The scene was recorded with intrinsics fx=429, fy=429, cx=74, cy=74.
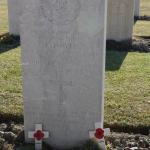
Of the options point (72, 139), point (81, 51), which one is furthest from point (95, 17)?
point (72, 139)

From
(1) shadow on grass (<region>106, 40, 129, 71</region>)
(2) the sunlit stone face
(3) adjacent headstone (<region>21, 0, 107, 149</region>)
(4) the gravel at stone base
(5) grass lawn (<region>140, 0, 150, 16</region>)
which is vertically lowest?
(5) grass lawn (<region>140, 0, 150, 16</region>)

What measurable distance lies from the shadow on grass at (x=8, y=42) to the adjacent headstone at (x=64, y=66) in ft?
19.0

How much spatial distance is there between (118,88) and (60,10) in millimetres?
3117

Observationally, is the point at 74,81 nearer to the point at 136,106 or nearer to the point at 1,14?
the point at 136,106

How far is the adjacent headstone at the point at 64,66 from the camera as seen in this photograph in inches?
177

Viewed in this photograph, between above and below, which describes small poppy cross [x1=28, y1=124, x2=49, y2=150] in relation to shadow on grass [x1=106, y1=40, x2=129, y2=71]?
above

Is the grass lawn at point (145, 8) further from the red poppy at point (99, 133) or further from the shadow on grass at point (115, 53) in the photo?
the red poppy at point (99, 133)

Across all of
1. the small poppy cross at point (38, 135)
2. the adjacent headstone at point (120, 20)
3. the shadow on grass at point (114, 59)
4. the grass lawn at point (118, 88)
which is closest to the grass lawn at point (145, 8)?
the adjacent headstone at point (120, 20)

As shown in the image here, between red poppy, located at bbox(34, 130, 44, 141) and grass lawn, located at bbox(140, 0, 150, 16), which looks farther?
grass lawn, located at bbox(140, 0, 150, 16)

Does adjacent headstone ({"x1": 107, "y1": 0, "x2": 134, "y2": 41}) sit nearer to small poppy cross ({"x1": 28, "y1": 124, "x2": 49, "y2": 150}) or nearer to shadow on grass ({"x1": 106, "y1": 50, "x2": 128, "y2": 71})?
shadow on grass ({"x1": 106, "y1": 50, "x2": 128, "y2": 71})

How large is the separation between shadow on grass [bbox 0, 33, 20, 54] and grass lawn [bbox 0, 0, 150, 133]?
0.40ft

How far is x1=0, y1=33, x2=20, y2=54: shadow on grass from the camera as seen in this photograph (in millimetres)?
10697

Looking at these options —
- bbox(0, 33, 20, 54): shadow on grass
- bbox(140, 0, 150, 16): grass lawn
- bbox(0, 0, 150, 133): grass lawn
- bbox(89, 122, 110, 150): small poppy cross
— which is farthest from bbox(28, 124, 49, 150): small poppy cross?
bbox(140, 0, 150, 16): grass lawn

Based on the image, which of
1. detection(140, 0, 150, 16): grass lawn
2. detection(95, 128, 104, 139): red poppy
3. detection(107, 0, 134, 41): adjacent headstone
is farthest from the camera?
detection(140, 0, 150, 16): grass lawn
